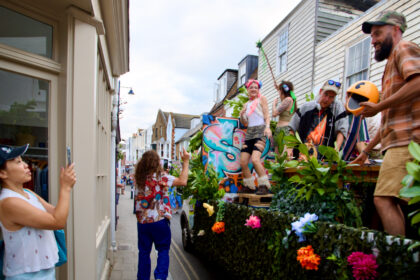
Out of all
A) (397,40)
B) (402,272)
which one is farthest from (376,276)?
(397,40)

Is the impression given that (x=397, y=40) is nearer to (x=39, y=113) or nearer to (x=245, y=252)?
(x=245, y=252)

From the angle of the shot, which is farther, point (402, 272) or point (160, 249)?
point (160, 249)

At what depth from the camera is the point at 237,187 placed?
204 inches

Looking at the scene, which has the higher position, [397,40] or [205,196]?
[397,40]

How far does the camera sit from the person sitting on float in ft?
12.2

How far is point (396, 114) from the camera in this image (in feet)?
6.79

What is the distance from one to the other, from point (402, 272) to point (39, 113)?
282 cm

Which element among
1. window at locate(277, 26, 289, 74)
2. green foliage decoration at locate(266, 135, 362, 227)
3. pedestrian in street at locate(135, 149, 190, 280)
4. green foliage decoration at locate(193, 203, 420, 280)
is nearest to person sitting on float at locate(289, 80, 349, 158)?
green foliage decoration at locate(266, 135, 362, 227)

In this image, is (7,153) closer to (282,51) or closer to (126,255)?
(126,255)

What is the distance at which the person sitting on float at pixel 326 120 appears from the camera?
3727 mm

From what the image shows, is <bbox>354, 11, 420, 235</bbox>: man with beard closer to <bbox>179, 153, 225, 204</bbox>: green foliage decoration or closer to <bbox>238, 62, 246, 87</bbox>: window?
<bbox>179, 153, 225, 204</bbox>: green foliage decoration

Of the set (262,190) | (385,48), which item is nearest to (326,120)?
(262,190)

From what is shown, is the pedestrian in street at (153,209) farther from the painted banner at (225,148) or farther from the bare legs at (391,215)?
the bare legs at (391,215)

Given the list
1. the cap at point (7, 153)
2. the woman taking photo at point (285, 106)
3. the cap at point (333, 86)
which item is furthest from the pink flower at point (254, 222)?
the woman taking photo at point (285, 106)
